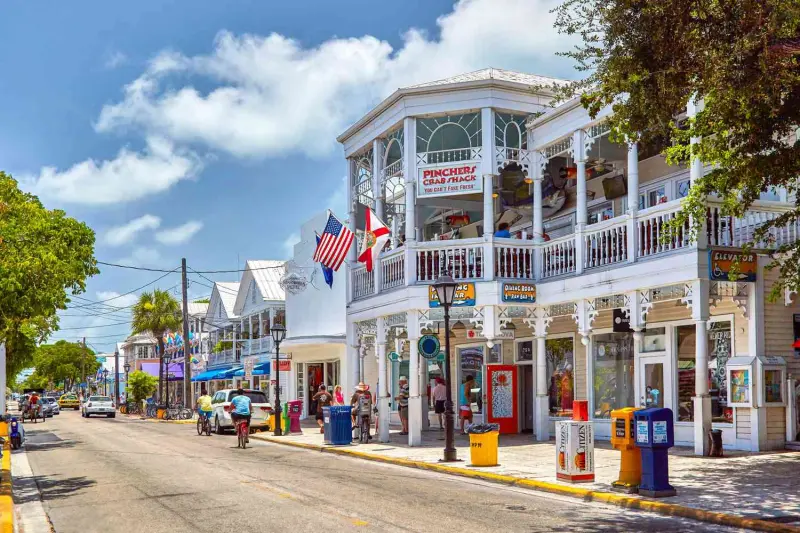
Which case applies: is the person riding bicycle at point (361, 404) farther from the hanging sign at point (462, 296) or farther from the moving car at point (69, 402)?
the moving car at point (69, 402)

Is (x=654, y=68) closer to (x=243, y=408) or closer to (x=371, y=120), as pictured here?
(x=371, y=120)

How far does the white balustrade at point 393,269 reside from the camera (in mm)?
24156

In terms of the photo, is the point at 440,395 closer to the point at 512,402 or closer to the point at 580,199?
the point at 512,402

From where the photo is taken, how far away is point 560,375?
993 inches

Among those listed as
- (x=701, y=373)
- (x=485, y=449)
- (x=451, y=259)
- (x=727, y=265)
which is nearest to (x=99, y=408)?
(x=451, y=259)

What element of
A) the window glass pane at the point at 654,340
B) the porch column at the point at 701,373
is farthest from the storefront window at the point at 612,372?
the porch column at the point at 701,373

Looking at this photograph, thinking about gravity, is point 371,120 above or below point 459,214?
above

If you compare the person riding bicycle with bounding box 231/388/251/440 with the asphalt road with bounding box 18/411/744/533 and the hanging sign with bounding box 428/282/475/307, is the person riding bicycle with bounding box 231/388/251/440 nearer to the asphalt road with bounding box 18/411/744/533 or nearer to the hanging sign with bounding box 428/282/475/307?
the asphalt road with bounding box 18/411/744/533

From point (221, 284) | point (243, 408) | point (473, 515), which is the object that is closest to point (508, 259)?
point (243, 408)

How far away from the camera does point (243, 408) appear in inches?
1011

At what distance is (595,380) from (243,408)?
32.3ft

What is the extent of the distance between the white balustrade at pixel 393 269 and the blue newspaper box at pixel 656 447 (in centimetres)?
1188

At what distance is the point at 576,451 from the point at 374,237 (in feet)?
37.7

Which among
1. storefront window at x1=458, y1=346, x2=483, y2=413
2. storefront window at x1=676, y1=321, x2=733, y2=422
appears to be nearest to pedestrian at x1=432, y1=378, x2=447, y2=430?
storefront window at x1=458, y1=346, x2=483, y2=413
